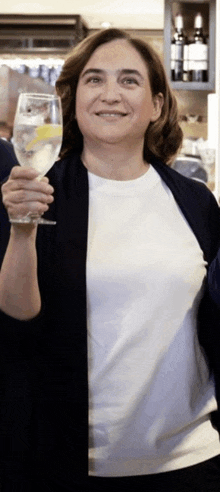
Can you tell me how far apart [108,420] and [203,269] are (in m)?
0.34

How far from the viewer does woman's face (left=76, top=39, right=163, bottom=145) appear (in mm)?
1367

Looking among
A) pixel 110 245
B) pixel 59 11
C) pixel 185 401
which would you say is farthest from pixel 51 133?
pixel 59 11

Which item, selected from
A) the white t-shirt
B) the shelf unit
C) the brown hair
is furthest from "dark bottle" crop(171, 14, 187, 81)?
the white t-shirt

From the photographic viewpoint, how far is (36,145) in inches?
41.1

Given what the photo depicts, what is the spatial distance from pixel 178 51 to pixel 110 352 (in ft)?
8.43

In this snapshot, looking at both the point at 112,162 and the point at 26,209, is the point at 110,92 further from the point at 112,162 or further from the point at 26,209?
the point at 26,209

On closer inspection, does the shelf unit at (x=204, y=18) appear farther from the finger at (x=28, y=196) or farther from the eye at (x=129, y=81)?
the finger at (x=28, y=196)

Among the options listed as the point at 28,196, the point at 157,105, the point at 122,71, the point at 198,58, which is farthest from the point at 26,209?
the point at 198,58

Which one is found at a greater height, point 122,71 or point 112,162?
point 122,71

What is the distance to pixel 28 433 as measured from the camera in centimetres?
128

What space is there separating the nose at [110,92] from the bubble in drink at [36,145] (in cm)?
32

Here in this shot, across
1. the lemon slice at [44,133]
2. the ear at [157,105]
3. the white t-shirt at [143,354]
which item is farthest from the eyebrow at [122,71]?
the lemon slice at [44,133]

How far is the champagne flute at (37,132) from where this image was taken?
1040mm

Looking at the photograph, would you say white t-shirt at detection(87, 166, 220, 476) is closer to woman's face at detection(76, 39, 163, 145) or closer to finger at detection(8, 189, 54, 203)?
woman's face at detection(76, 39, 163, 145)
